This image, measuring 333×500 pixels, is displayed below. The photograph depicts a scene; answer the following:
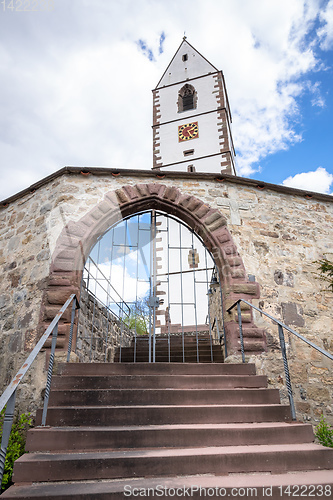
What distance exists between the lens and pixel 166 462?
2.41m

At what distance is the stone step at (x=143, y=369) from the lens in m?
3.77

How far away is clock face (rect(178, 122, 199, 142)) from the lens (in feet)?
65.9

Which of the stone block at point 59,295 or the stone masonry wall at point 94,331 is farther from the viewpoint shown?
the stone masonry wall at point 94,331

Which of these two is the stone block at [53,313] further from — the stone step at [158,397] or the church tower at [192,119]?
the church tower at [192,119]

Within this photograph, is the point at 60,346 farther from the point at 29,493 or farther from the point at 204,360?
the point at 204,360

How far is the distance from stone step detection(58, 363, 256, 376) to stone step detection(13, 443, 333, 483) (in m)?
1.22

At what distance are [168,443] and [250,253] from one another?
325cm

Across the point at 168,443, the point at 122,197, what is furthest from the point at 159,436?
the point at 122,197

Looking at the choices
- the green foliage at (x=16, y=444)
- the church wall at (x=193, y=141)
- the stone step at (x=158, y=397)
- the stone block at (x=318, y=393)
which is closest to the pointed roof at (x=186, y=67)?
the church wall at (x=193, y=141)

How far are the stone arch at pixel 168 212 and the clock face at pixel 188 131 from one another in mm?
15466

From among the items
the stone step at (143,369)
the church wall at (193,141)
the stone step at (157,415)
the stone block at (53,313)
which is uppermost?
the church wall at (193,141)

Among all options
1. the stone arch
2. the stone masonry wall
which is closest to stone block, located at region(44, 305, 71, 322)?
the stone arch

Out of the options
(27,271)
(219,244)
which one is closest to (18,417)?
(27,271)

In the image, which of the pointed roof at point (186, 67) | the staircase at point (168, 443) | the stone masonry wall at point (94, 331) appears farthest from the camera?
the pointed roof at point (186, 67)
